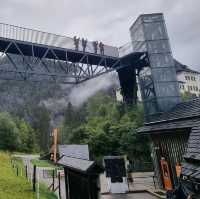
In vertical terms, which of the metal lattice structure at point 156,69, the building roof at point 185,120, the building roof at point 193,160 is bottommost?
the building roof at point 193,160

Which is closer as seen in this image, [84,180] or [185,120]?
[84,180]

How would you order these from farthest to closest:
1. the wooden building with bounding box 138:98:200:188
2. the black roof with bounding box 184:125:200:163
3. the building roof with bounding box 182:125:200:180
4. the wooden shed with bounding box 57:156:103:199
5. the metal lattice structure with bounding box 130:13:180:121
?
the metal lattice structure with bounding box 130:13:180:121, the wooden building with bounding box 138:98:200:188, the black roof with bounding box 184:125:200:163, the building roof with bounding box 182:125:200:180, the wooden shed with bounding box 57:156:103:199

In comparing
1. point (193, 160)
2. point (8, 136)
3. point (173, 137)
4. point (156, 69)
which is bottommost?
point (193, 160)

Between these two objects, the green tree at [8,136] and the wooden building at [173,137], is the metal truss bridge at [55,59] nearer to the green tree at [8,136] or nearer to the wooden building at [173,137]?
the wooden building at [173,137]

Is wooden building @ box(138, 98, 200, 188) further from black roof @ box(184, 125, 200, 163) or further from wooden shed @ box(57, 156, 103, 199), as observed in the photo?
wooden shed @ box(57, 156, 103, 199)

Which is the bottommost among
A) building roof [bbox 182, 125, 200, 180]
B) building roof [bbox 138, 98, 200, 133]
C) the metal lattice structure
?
building roof [bbox 182, 125, 200, 180]

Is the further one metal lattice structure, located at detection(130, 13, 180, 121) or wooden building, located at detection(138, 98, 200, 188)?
metal lattice structure, located at detection(130, 13, 180, 121)

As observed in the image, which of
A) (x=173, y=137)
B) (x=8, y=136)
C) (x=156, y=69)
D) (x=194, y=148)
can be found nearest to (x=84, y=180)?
(x=194, y=148)

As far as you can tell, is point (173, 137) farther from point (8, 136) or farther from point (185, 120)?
point (8, 136)

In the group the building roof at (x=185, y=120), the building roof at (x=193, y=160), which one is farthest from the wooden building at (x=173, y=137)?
the building roof at (x=193, y=160)

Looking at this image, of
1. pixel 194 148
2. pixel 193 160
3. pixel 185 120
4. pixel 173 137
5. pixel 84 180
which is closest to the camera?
pixel 84 180

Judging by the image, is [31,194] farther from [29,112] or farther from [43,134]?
[29,112]

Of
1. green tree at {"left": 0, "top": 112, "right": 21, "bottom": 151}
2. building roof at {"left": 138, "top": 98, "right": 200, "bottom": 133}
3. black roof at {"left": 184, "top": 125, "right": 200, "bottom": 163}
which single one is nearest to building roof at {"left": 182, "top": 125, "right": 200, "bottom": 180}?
black roof at {"left": 184, "top": 125, "right": 200, "bottom": 163}

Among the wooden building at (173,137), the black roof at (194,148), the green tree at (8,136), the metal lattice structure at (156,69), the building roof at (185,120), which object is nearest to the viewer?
the black roof at (194,148)
